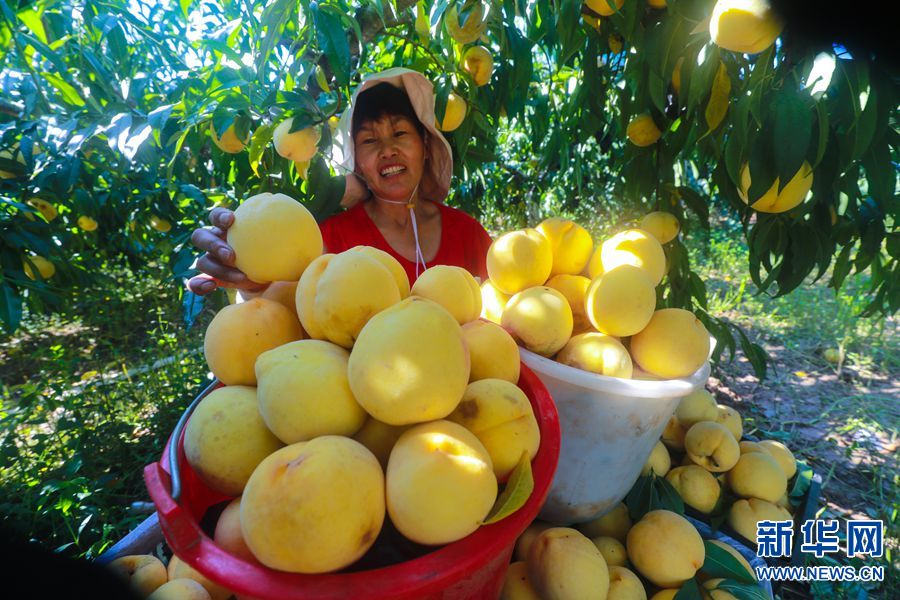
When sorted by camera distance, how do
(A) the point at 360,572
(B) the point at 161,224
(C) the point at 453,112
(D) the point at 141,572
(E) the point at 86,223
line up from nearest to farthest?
(A) the point at 360,572
(D) the point at 141,572
(C) the point at 453,112
(E) the point at 86,223
(B) the point at 161,224

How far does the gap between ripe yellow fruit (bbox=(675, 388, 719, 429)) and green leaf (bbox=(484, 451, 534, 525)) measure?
4.65 ft

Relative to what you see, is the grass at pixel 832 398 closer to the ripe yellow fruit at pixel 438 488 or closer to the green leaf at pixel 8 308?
the ripe yellow fruit at pixel 438 488

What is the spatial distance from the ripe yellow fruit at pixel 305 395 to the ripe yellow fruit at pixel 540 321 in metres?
0.57

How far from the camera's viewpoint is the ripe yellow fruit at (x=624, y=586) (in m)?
1.19

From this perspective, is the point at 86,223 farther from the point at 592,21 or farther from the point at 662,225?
the point at 662,225

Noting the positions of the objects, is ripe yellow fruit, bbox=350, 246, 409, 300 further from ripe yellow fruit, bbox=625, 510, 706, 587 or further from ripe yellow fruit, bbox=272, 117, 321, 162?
ripe yellow fruit, bbox=625, 510, 706, 587

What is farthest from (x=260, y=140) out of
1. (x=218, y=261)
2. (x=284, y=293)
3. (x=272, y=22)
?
(x=284, y=293)

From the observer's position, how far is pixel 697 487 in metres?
1.70

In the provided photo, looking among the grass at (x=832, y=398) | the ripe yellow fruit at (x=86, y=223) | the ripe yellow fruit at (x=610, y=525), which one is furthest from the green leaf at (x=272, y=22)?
the ripe yellow fruit at (x=86, y=223)

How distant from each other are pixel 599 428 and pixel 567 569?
1.15ft

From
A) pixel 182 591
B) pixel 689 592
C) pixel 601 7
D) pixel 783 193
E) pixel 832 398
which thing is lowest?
pixel 832 398

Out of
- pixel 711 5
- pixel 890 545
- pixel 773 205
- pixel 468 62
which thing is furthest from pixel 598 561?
pixel 468 62

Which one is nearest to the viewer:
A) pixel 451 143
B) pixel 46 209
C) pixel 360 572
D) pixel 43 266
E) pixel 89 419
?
pixel 360 572

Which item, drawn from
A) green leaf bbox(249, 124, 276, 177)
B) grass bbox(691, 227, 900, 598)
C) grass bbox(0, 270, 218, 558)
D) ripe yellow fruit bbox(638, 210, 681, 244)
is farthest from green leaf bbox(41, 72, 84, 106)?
grass bbox(691, 227, 900, 598)
